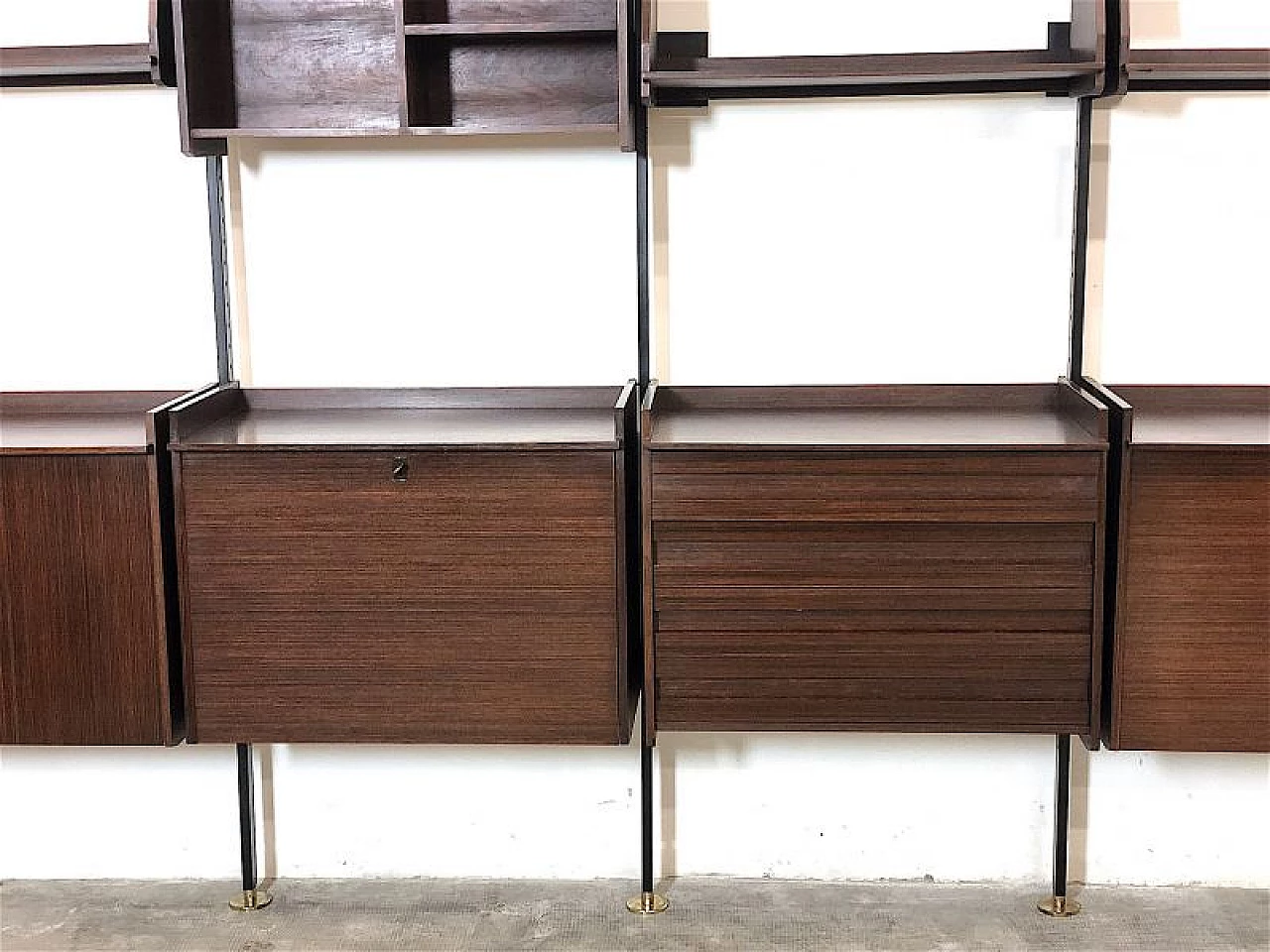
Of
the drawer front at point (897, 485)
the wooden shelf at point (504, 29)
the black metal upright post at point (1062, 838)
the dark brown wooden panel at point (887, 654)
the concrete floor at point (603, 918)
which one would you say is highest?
the wooden shelf at point (504, 29)

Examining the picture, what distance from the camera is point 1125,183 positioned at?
2924 mm

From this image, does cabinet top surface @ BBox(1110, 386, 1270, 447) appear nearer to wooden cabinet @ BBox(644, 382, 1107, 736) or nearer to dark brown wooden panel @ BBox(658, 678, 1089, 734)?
wooden cabinet @ BBox(644, 382, 1107, 736)

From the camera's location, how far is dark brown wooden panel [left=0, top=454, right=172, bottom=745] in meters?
2.70

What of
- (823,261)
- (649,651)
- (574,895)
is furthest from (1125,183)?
(574,895)

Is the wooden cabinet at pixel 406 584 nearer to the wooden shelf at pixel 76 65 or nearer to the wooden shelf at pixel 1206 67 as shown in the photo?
the wooden shelf at pixel 76 65

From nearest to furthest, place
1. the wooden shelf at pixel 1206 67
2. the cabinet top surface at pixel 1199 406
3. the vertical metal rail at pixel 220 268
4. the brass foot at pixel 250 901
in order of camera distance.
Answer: the wooden shelf at pixel 1206 67 → the cabinet top surface at pixel 1199 406 → the vertical metal rail at pixel 220 268 → the brass foot at pixel 250 901

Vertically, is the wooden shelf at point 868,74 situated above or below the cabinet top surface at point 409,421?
above

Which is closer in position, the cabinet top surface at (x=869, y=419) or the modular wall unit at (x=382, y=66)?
the cabinet top surface at (x=869, y=419)

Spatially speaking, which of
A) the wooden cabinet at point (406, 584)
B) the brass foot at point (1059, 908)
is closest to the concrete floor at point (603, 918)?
the brass foot at point (1059, 908)

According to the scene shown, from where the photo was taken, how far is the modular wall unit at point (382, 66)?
2867 mm

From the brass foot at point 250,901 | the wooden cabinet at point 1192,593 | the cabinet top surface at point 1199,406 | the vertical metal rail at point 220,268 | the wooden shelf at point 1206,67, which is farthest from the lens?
the brass foot at point 250,901

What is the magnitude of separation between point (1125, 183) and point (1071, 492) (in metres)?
0.69

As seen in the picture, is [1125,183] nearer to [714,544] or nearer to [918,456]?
[918,456]

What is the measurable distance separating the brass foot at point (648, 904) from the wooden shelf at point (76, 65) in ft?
6.05
